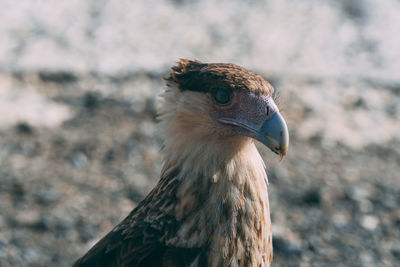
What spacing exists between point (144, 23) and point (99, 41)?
0.84 m

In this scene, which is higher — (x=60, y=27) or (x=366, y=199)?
(x=60, y=27)

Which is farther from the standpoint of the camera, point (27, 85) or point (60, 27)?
point (60, 27)

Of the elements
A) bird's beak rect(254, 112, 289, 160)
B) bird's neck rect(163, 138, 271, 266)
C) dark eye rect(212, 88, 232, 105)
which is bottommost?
bird's neck rect(163, 138, 271, 266)

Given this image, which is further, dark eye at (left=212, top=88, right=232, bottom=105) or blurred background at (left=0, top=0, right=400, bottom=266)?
blurred background at (left=0, top=0, right=400, bottom=266)

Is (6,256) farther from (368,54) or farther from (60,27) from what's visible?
(368,54)

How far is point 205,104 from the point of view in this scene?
2.78 meters

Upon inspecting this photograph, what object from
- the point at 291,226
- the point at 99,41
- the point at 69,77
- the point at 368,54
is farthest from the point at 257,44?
the point at 291,226

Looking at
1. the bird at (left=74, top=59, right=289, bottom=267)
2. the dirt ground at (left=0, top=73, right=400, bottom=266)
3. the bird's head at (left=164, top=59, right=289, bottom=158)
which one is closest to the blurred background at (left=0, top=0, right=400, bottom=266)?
the dirt ground at (left=0, top=73, right=400, bottom=266)

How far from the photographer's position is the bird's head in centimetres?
272

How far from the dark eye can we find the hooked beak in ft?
0.27

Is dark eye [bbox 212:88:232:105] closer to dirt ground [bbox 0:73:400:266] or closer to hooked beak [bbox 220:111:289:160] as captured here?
hooked beak [bbox 220:111:289:160]

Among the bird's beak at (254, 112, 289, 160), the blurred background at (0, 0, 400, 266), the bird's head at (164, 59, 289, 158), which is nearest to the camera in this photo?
the bird's beak at (254, 112, 289, 160)

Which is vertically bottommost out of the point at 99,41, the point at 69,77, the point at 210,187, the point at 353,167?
the point at 210,187

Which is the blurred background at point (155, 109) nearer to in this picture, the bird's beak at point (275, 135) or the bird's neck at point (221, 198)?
the bird's neck at point (221, 198)
